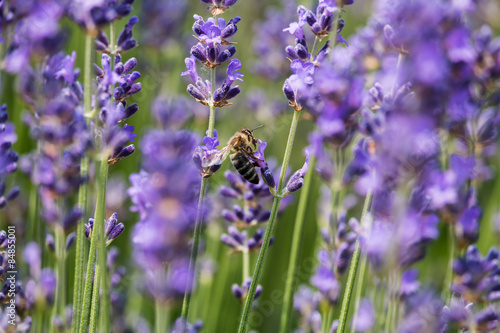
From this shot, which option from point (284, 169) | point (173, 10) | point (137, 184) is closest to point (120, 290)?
point (137, 184)

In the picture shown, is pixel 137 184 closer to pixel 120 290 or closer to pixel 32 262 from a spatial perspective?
pixel 32 262

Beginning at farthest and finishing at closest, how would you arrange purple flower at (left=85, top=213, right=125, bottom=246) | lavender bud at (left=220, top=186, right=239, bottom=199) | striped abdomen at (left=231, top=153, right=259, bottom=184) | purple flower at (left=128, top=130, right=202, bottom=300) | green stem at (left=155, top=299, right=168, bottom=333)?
lavender bud at (left=220, top=186, right=239, bottom=199) < striped abdomen at (left=231, top=153, right=259, bottom=184) < purple flower at (left=85, top=213, right=125, bottom=246) < green stem at (left=155, top=299, right=168, bottom=333) < purple flower at (left=128, top=130, right=202, bottom=300)

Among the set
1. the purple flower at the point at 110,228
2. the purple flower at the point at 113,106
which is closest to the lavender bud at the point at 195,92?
the purple flower at the point at 113,106

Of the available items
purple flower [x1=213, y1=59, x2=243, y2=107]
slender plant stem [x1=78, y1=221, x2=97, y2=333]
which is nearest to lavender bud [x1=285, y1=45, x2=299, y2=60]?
purple flower [x1=213, y1=59, x2=243, y2=107]

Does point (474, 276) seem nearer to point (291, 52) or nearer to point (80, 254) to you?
point (291, 52)

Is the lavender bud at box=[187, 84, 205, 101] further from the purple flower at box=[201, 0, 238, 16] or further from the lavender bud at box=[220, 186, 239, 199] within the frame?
the lavender bud at box=[220, 186, 239, 199]
